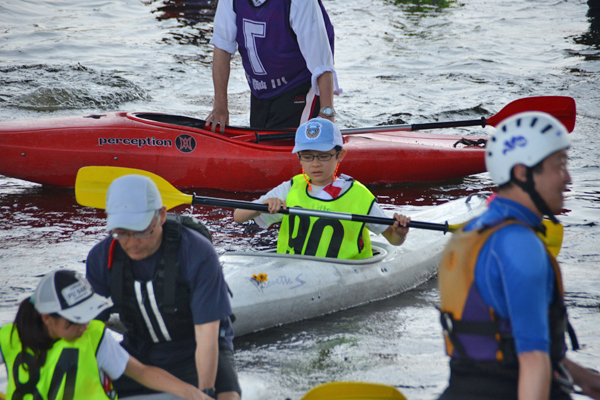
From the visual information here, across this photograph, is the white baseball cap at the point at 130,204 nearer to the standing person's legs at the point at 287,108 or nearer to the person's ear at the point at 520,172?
the person's ear at the point at 520,172

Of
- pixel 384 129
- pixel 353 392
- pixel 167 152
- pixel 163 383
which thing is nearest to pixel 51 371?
pixel 163 383

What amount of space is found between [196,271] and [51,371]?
1.68 ft

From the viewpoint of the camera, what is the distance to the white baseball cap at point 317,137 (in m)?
3.08

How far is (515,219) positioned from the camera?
4.39ft

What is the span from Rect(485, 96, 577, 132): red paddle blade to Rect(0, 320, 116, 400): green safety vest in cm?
430

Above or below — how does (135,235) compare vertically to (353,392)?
above

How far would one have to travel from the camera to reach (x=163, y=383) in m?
1.89

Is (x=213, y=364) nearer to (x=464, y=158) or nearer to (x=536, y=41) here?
(x=464, y=158)

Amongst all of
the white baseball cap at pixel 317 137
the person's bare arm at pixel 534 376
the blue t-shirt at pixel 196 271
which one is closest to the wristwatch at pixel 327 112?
the white baseball cap at pixel 317 137

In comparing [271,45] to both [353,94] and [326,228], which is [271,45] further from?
[353,94]

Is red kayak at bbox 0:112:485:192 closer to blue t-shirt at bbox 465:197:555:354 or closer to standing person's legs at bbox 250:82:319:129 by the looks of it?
standing person's legs at bbox 250:82:319:129

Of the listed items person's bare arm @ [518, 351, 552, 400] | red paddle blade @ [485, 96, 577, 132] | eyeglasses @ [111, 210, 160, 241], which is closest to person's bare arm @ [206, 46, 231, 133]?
red paddle blade @ [485, 96, 577, 132]

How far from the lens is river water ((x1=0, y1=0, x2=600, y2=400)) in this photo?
9.82 feet

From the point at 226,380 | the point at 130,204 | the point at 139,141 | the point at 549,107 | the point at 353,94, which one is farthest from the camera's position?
the point at 353,94
